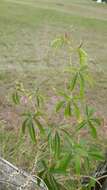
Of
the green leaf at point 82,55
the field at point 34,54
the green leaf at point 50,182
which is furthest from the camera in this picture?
the field at point 34,54

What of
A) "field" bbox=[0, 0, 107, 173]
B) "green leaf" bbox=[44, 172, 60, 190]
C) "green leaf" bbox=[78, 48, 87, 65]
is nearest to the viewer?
"green leaf" bbox=[44, 172, 60, 190]

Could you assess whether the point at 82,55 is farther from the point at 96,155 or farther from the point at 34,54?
the point at 34,54

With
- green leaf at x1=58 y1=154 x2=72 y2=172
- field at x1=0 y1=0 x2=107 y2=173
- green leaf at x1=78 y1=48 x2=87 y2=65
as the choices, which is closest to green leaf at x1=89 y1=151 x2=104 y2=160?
green leaf at x1=58 y1=154 x2=72 y2=172

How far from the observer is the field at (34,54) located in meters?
4.14

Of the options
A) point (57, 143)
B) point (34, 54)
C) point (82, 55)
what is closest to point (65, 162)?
point (57, 143)

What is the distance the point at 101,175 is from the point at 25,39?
6398mm

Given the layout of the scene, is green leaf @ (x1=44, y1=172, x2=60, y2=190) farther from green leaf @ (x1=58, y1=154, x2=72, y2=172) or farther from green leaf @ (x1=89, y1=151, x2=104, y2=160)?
green leaf @ (x1=89, y1=151, x2=104, y2=160)

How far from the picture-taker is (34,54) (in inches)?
273

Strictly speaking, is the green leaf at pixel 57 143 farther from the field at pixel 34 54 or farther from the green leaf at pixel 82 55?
the field at pixel 34 54

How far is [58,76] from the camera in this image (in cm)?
575

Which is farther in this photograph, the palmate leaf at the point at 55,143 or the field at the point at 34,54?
the field at the point at 34,54

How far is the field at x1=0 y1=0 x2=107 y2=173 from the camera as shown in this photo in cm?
414

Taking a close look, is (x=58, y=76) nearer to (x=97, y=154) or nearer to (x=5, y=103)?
(x=5, y=103)

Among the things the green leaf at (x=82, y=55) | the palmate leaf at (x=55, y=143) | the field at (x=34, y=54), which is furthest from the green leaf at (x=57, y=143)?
the field at (x=34, y=54)
